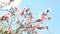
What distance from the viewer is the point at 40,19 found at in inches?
145

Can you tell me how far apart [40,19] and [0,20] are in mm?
822

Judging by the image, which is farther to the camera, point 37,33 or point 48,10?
point 37,33

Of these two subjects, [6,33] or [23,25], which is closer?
[6,33]

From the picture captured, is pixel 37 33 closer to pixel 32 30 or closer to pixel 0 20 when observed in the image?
pixel 32 30

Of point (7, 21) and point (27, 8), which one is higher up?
point (27, 8)

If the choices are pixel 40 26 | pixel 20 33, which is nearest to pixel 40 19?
pixel 40 26

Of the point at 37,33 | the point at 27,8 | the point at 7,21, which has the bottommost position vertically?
the point at 37,33

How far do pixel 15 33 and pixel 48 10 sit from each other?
821 mm

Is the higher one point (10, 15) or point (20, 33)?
point (10, 15)

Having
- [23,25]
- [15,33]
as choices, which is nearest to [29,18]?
[23,25]

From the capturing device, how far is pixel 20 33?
371cm

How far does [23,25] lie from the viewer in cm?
374

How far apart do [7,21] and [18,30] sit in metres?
0.30

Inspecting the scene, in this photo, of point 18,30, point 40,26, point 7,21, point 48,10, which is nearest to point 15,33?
point 18,30
